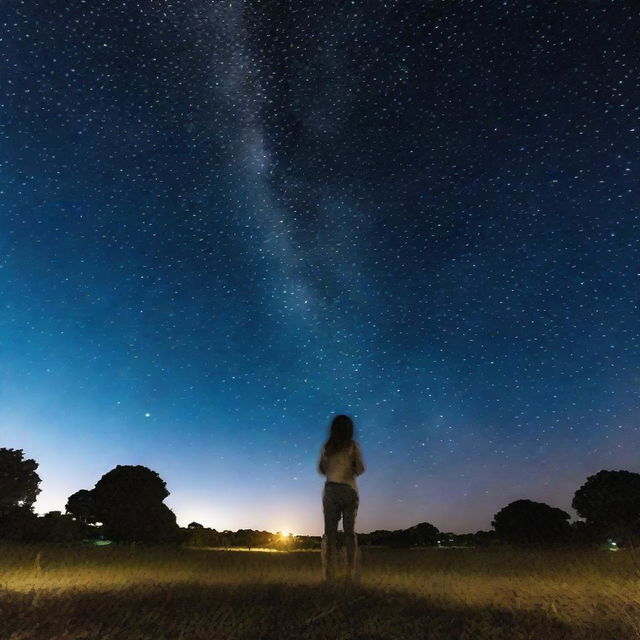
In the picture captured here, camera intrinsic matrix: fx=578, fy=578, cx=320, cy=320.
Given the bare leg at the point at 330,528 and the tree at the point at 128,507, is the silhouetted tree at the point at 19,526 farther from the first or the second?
the bare leg at the point at 330,528

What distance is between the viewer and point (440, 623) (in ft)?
16.2

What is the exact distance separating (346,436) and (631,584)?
4024mm

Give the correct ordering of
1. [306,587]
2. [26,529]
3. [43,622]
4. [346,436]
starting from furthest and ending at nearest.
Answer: [26,529] < [346,436] < [306,587] < [43,622]

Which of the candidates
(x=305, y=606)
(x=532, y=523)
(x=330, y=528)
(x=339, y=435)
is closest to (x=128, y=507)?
(x=532, y=523)

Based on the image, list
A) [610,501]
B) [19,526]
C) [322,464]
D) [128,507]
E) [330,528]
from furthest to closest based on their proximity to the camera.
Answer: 1. [610,501]
2. [128,507]
3. [19,526]
4. [322,464]
5. [330,528]

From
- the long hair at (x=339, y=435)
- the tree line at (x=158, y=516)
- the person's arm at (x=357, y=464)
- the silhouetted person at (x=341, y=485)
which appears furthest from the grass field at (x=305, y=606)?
the tree line at (x=158, y=516)

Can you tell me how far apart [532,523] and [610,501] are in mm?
7079

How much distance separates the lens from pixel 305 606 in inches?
215

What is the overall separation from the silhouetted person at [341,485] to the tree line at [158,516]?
26587 millimetres

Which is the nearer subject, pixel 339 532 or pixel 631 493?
pixel 339 532

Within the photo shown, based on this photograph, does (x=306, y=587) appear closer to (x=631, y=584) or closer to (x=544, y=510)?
(x=631, y=584)

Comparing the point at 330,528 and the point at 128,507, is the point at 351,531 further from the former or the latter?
the point at 128,507

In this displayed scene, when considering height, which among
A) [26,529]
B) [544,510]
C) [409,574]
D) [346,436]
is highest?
[544,510]

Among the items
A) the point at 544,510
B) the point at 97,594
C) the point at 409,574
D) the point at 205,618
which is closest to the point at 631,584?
the point at 409,574
